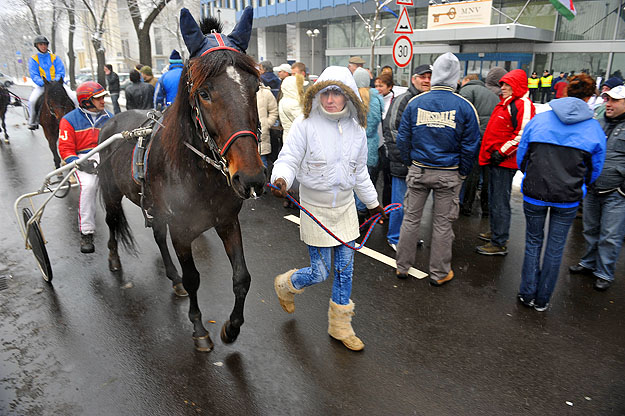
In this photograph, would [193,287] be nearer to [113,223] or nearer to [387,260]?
[113,223]

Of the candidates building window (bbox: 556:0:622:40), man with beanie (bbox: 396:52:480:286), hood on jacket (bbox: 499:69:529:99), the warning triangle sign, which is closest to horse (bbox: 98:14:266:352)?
man with beanie (bbox: 396:52:480:286)

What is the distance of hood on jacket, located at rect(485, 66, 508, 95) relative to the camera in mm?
6355

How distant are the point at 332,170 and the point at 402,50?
7.07 metres

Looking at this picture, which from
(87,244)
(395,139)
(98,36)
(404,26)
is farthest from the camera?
(98,36)

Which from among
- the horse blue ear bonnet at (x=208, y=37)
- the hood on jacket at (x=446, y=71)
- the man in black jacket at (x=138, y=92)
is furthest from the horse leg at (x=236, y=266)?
the man in black jacket at (x=138, y=92)

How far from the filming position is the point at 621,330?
12.6ft

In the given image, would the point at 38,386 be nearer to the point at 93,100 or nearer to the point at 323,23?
the point at 93,100

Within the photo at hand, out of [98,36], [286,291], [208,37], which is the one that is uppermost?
[98,36]

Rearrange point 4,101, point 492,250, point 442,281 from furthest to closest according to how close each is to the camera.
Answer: point 4,101
point 492,250
point 442,281

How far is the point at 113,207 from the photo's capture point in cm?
503

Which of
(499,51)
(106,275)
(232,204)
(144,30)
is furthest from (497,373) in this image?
(499,51)

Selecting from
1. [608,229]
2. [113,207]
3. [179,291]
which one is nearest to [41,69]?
[113,207]

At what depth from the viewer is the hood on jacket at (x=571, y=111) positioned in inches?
144

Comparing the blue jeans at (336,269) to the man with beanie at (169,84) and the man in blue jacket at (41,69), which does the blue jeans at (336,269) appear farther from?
the man in blue jacket at (41,69)
